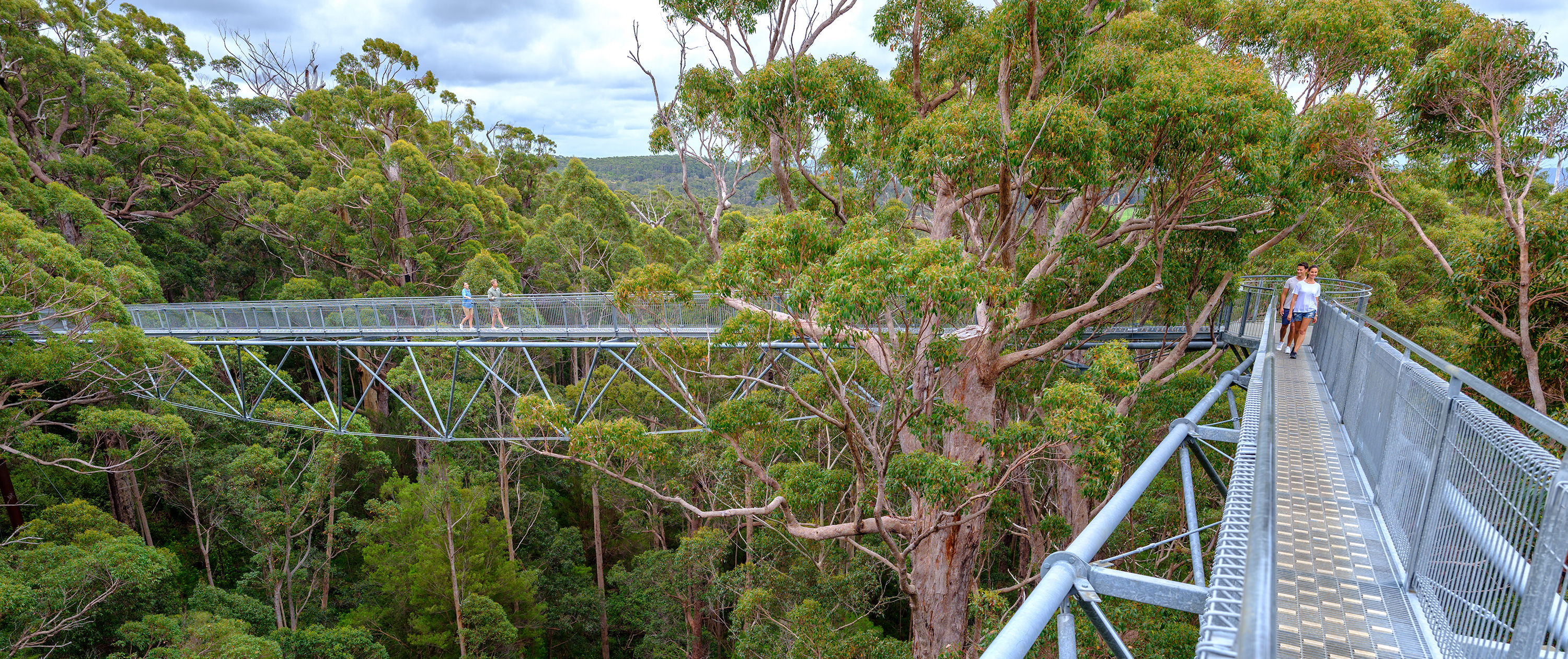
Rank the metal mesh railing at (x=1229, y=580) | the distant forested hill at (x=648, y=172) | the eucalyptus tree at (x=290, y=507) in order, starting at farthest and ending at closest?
the distant forested hill at (x=648, y=172), the eucalyptus tree at (x=290, y=507), the metal mesh railing at (x=1229, y=580)

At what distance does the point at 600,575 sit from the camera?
2080cm

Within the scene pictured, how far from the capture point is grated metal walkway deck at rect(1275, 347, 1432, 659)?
2.39m

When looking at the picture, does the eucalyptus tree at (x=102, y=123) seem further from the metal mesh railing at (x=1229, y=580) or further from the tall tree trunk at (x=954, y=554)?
the metal mesh railing at (x=1229, y=580)

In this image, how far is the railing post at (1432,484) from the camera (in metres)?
2.69

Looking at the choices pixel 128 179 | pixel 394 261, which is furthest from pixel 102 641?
pixel 128 179

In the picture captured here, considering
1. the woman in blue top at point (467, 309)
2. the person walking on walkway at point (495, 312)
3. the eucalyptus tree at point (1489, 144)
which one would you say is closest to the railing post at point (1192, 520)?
the eucalyptus tree at point (1489, 144)

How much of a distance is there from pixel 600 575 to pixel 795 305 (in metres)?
17.3

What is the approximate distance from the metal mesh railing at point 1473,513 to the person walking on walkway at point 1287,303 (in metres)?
4.48

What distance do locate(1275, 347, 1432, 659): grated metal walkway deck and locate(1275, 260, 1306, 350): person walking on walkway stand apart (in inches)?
144

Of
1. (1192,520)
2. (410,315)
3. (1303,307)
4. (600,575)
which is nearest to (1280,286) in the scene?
(1303,307)

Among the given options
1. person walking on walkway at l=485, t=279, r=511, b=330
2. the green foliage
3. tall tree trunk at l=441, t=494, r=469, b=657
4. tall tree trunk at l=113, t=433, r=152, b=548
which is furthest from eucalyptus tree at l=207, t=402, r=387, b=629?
person walking on walkway at l=485, t=279, r=511, b=330

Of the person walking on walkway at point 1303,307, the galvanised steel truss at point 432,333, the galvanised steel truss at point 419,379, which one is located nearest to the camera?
the person walking on walkway at point 1303,307

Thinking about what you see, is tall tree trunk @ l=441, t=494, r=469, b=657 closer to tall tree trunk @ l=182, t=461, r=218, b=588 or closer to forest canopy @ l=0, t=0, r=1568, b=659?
forest canopy @ l=0, t=0, r=1568, b=659

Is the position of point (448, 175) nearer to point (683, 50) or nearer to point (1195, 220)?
point (683, 50)
